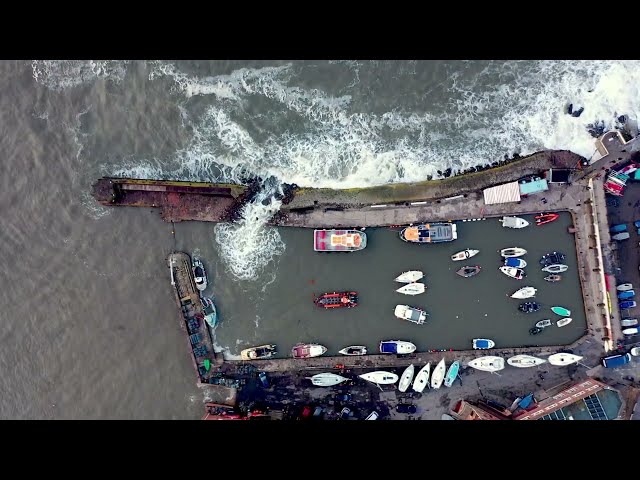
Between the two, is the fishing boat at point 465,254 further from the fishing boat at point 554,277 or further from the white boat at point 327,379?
the white boat at point 327,379

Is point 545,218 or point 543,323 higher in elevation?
point 545,218

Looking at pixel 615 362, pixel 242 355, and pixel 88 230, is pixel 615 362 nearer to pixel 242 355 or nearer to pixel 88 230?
pixel 242 355

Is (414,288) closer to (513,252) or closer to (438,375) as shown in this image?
(438,375)

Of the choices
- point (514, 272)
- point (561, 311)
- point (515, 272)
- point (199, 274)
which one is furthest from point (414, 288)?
point (199, 274)

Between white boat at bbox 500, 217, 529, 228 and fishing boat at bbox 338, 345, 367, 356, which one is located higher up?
white boat at bbox 500, 217, 529, 228

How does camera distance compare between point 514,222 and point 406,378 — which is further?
point 406,378

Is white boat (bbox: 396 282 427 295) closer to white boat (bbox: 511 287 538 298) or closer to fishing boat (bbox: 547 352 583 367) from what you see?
white boat (bbox: 511 287 538 298)

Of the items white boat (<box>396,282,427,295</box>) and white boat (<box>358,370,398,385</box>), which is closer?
white boat (<box>358,370,398,385</box>)

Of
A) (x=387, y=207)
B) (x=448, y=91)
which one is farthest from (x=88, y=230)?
(x=448, y=91)

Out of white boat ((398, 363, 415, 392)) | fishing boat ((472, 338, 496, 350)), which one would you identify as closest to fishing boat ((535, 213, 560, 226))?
fishing boat ((472, 338, 496, 350))
